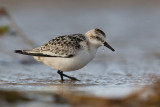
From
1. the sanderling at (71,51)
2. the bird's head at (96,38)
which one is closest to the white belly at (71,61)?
the sanderling at (71,51)

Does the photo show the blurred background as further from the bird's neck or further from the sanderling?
the bird's neck

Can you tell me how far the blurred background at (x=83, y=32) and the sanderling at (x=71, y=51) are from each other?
0.35 metres

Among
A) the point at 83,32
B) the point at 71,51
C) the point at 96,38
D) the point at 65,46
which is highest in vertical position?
the point at 83,32

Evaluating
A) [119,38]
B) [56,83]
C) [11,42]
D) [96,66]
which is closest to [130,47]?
[119,38]

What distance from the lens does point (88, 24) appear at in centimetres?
1513

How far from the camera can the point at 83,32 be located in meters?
13.8

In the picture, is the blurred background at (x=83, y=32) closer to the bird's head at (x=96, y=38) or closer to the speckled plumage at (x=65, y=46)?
the speckled plumage at (x=65, y=46)

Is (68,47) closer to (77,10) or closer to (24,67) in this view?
(24,67)

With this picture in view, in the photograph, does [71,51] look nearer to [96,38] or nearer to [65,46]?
[65,46]

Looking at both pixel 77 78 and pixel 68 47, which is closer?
pixel 68 47

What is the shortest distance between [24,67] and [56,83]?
213cm

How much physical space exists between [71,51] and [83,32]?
21.2 feet

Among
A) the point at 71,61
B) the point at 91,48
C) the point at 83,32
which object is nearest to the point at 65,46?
the point at 71,61

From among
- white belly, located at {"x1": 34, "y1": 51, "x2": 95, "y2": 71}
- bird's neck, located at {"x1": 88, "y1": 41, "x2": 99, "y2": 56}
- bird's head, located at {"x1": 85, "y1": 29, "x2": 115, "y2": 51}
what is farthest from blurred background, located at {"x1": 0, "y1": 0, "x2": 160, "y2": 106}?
bird's head, located at {"x1": 85, "y1": 29, "x2": 115, "y2": 51}
